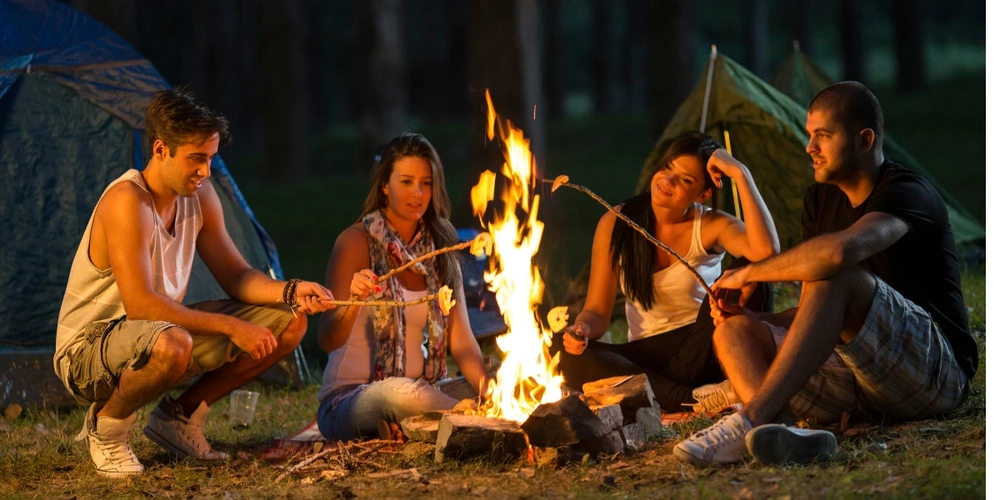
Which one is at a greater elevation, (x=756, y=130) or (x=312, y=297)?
(x=756, y=130)

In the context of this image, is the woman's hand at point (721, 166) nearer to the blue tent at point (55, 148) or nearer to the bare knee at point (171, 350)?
the bare knee at point (171, 350)

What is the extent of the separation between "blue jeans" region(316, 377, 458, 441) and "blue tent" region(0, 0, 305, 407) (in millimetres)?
1980

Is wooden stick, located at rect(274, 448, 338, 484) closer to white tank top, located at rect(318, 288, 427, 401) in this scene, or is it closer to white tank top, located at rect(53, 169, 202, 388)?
white tank top, located at rect(318, 288, 427, 401)

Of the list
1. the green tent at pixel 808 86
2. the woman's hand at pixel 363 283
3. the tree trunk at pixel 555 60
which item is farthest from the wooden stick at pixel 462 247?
the tree trunk at pixel 555 60

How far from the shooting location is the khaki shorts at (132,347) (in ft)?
14.5

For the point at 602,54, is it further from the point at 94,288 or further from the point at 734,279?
the point at 94,288

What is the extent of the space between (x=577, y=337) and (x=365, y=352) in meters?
0.93

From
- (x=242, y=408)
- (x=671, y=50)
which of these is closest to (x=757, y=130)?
(x=242, y=408)

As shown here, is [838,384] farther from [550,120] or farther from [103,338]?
[550,120]

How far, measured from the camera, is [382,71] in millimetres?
15688

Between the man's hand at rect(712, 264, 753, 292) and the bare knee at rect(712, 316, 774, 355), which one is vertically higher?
the man's hand at rect(712, 264, 753, 292)

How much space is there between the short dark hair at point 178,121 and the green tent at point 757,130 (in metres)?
3.54

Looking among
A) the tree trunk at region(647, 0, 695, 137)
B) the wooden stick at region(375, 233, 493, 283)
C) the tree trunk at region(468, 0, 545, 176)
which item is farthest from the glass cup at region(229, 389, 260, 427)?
the tree trunk at region(647, 0, 695, 137)

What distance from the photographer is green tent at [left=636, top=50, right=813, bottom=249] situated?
7586 millimetres
